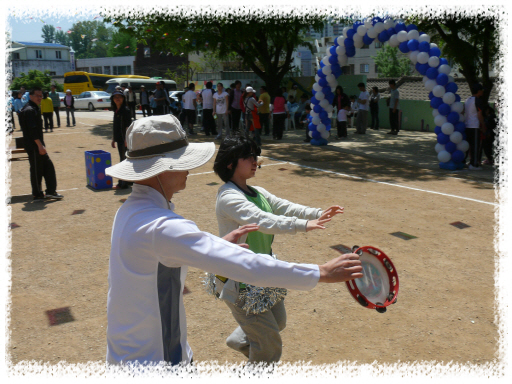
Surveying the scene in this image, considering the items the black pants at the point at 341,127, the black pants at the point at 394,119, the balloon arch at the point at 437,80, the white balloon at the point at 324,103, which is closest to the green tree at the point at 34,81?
the black pants at the point at 341,127

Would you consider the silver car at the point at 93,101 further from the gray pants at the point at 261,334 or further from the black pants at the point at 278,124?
the gray pants at the point at 261,334

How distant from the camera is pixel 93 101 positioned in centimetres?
3616

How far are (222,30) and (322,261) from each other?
47.7 ft

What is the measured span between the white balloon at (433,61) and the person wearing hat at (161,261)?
11.2 metres

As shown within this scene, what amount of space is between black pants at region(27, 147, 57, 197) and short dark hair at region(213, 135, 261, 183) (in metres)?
6.92

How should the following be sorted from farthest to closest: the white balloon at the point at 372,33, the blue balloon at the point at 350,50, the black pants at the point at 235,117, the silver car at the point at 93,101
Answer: the silver car at the point at 93,101 < the black pants at the point at 235,117 < the blue balloon at the point at 350,50 < the white balloon at the point at 372,33

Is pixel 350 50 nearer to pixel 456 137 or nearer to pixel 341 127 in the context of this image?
pixel 341 127

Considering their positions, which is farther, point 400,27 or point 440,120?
point 400,27

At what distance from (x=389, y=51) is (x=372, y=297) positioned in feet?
204

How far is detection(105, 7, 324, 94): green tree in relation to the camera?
18.3 m

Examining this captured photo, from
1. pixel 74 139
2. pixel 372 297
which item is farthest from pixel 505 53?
pixel 74 139

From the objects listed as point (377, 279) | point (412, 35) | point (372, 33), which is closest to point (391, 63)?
→ point (372, 33)

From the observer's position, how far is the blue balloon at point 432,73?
1202cm

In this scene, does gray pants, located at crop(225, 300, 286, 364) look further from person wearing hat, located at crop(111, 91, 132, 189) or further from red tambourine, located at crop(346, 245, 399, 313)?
person wearing hat, located at crop(111, 91, 132, 189)
